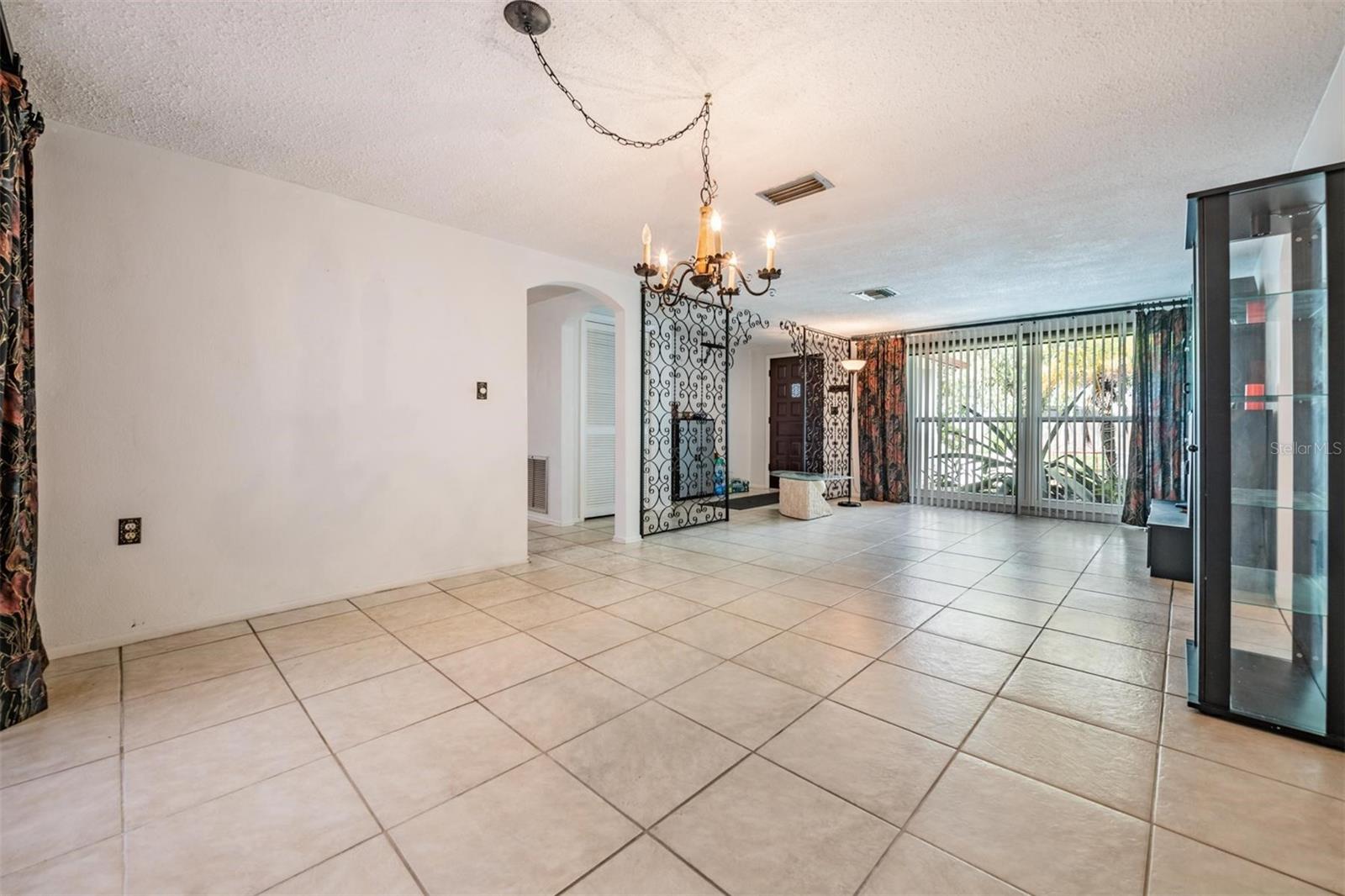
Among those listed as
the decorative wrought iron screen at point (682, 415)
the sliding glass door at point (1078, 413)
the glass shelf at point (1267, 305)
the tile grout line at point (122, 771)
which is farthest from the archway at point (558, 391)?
the sliding glass door at point (1078, 413)

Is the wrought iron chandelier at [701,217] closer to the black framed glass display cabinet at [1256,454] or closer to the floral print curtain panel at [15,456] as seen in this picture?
the black framed glass display cabinet at [1256,454]

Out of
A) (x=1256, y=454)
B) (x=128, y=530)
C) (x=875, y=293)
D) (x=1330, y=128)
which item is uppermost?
(x=875, y=293)

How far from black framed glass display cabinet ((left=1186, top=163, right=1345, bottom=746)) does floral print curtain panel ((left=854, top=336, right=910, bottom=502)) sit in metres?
5.91

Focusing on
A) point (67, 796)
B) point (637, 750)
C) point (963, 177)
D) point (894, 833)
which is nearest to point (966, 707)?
point (894, 833)

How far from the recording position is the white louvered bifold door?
20.3 ft

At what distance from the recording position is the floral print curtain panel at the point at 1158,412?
19.3ft

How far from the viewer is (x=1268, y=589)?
207cm

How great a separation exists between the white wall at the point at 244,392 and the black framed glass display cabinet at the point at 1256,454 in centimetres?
401

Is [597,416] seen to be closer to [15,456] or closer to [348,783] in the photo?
[15,456]

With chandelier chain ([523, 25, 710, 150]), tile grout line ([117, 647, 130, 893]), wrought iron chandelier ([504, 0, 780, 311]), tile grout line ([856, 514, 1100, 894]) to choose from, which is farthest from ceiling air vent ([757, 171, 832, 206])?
tile grout line ([117, 647, 130, 893])

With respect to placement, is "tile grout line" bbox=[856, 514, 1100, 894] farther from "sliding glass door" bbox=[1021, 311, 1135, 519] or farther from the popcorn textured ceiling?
"sliding glass door" bbox=[1021, 311, 1135, 519]

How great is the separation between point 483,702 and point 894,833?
5.02ft

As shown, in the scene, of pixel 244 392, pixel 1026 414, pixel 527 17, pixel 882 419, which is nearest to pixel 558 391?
pixel 244 392

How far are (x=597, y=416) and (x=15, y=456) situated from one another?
459 centimetres
